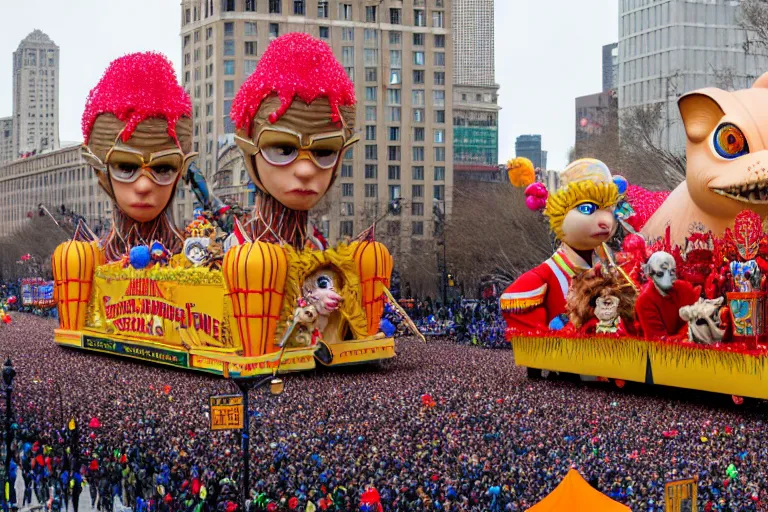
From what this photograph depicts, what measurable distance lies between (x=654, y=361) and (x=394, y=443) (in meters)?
6.69

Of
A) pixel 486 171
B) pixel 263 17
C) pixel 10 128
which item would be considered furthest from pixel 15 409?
pixel 10 128

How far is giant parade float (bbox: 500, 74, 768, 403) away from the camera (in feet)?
63.4

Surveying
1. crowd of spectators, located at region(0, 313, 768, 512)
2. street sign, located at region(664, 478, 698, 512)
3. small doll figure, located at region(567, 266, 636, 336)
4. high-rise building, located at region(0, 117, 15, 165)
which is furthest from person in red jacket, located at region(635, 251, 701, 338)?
high-rise building, located at region(0, 117, 15, 165)

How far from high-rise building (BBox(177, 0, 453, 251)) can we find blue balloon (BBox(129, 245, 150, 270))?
35.8 m

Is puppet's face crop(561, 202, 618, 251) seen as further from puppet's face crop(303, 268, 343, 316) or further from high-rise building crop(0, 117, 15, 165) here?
high-rise building crop(0, 117, 15, 165)

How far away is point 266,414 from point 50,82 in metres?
162

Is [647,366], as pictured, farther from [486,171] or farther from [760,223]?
[486,171]

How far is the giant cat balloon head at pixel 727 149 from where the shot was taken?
20484 mm

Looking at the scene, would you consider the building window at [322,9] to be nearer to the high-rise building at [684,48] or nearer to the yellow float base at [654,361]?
the high-rise building at [684,48]

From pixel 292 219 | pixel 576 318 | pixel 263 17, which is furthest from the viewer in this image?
pixel 263 17

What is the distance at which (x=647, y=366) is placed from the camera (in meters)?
21.3

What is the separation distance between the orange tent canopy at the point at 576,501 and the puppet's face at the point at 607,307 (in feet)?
37.7

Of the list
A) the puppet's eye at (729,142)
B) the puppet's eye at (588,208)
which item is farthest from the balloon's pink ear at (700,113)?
the puppet's eye at (588,208)

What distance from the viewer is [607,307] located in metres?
22.5
